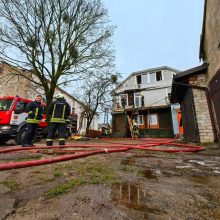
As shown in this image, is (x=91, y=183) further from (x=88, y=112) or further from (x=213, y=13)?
(x=88, y=112)

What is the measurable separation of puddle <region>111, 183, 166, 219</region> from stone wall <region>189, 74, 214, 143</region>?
6.19 metres

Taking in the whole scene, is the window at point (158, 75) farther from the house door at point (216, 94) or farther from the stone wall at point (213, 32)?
the house door at point (216, 94)

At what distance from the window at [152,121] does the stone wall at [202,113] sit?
14.4 m

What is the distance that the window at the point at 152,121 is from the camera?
2142cm

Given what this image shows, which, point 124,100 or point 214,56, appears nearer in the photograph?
point 214,56

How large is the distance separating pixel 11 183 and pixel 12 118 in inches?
245

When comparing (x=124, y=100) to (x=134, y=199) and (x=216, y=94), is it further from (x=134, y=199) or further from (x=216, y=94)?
(x=134, y=199)

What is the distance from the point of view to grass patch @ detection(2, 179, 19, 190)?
160 centimetres

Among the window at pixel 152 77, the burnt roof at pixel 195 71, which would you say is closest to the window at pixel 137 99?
the window at pixel 152 77

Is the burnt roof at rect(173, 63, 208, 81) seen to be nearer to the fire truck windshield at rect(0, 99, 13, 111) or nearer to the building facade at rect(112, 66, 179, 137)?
the fire truck windshield at rect(0, 99, 13, 111)

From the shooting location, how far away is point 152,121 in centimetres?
2178

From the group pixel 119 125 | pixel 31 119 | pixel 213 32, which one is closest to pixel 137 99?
pixel 119 125

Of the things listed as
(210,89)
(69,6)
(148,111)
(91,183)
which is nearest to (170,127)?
(148,111)

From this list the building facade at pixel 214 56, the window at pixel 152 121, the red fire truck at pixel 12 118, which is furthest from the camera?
the window at pixel 152 121
